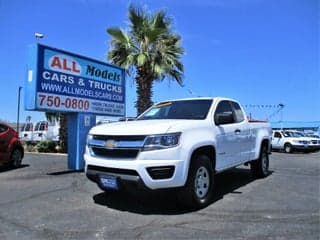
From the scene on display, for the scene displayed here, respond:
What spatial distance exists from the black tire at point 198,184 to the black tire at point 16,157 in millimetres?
Result: 7858

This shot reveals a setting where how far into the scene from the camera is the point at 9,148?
12.6 metres

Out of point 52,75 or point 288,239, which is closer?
point 288,239

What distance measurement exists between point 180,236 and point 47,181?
5293mm

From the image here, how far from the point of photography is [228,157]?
8.07 meters

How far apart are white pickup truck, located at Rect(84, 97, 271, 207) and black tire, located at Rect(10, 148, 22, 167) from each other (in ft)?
21.0

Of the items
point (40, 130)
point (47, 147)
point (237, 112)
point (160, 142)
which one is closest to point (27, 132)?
point (40, 130)

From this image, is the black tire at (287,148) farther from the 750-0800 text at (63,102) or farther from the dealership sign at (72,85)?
the 750-0800 text at (63,102)

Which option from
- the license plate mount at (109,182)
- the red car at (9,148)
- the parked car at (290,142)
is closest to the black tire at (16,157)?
the red car at (9,148)

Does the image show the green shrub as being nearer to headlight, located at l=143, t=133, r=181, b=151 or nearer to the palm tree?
the palm tree

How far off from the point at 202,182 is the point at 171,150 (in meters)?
1.07

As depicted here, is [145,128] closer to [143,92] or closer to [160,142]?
[160,142]

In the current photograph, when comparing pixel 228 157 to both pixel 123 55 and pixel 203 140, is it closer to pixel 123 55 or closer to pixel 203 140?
pixel 203 140

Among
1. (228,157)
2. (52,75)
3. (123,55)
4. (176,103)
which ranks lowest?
(228,157)

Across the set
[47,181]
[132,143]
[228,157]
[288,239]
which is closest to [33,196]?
[47,181]
